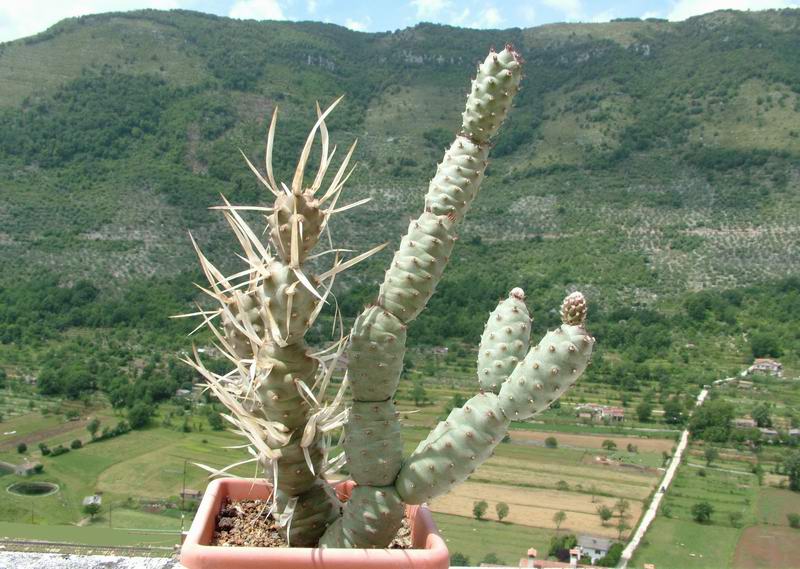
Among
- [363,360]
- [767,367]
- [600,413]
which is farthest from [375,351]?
[767,367]

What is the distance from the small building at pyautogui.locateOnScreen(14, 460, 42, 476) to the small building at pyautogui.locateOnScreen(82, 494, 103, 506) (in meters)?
2.79

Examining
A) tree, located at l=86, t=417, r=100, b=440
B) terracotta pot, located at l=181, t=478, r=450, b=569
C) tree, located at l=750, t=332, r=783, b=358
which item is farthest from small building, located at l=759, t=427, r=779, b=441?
terracotta pot, located at l=181, t=478, r=450, b=569

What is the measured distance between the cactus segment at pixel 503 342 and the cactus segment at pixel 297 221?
1.38ft

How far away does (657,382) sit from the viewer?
36844 mm

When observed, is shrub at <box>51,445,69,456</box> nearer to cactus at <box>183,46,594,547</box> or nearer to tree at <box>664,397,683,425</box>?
tree at <box>664,397,683,425</box>

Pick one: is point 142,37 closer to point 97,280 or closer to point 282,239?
point 97,280

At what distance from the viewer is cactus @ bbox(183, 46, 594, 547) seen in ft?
4.26

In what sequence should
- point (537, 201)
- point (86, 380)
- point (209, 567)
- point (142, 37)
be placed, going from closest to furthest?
point (209, 567) → point (86, 380) → point (537, 201) → point (142, 37)

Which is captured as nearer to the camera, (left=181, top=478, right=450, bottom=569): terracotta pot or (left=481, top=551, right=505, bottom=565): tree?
(left=181, top=478, right=450, bottom=569): terracotta pot

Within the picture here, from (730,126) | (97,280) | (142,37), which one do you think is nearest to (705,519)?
(97,280)

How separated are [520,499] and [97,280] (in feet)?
92.6

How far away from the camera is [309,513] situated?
4.90 feet

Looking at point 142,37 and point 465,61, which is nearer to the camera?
point 142,37

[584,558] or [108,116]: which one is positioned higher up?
[108,116]
